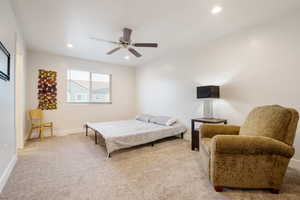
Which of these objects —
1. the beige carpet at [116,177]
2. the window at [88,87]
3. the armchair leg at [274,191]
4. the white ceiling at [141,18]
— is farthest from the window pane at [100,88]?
the armchair leg at [274,191]

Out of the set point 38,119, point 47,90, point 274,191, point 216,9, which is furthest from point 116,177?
point 47,90

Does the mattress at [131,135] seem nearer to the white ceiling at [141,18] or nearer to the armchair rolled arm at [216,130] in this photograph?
the armchair rolled arm at [216,130]

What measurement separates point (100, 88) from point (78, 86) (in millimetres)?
755

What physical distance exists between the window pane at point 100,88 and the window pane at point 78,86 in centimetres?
21

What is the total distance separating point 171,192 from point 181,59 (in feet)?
11.3

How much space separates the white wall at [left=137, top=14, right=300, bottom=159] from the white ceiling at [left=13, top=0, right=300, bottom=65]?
270mm

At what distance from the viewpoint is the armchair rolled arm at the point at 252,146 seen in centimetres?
159

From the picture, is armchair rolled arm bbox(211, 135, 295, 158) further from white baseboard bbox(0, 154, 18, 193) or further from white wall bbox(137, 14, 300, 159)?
white baseboard bbox(0, 154, 18, 193)

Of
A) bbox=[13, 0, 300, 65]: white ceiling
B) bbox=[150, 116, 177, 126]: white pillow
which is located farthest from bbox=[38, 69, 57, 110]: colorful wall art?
bbox=[150, 116, 177, 126]: white pillow

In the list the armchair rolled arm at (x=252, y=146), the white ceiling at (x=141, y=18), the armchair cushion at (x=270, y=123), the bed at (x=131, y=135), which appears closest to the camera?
the armchair rolled arm at (x=252, y=146)

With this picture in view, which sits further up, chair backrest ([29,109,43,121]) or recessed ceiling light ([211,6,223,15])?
recessed ceiling light ([211,6,223,15])

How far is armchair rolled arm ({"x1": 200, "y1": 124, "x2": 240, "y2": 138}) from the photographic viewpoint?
2.39 meters

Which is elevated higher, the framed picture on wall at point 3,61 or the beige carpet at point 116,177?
the framed picture on wall at point 3,61

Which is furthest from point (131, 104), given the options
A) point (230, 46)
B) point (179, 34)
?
point (230, 46)
